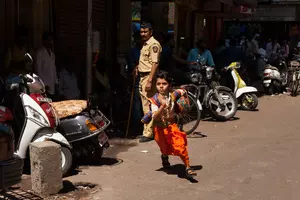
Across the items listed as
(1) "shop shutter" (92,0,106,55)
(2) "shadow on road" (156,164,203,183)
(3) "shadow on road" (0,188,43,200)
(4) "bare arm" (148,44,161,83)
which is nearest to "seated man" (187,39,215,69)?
(1) "shop shutter" (92,0,106,55)

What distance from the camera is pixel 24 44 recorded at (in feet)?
32.4

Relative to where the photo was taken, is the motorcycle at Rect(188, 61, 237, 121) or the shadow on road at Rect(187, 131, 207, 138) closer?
the shadow on road at Rect(187, 131, 207, 138)

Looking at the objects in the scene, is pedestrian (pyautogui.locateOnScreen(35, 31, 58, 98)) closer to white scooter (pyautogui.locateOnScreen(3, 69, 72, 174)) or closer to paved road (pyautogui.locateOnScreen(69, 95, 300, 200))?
paved road (pyautogui.locateOnScreen(69, 95, 300, 200))

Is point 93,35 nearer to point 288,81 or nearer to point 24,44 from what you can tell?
point 24,44

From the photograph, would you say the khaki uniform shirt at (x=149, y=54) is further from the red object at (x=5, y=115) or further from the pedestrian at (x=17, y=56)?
the red object at (x=5, y=115)

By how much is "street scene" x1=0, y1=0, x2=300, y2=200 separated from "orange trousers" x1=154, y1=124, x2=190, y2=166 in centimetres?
1

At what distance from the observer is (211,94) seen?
1141 centimetres

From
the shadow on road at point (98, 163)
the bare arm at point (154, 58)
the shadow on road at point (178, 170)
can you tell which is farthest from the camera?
the bare arm at point (154, 58)

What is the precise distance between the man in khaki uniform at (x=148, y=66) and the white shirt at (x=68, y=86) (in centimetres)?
189

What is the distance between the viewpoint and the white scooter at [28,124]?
6.73 m

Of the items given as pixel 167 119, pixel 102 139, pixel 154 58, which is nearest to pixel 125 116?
pixel 154 58

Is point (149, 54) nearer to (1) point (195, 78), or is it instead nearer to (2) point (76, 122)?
(1) point (195, 78)

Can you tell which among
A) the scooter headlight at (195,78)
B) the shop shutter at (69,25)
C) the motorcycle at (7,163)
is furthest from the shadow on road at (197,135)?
the motorcycle at (7,163)

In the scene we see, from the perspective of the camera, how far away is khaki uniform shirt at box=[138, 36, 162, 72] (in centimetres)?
904
